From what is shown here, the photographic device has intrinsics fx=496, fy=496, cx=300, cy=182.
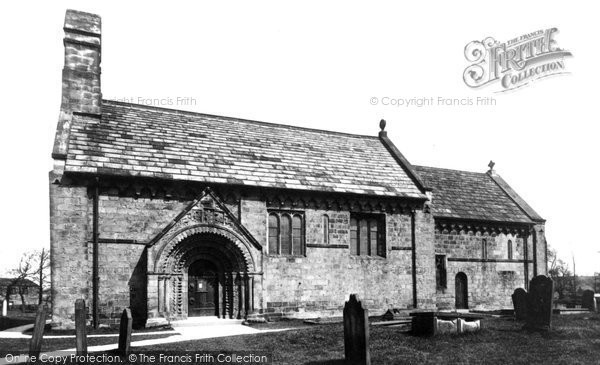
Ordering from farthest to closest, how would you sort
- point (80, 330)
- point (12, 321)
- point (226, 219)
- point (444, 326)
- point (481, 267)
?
point (481, 267), point (12, 321), point (226, 219), point (444, 326), point (80, 330)

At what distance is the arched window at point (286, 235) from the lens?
20.9 metres

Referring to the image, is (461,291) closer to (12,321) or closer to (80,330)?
(80,330)

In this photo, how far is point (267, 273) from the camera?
2008 cm

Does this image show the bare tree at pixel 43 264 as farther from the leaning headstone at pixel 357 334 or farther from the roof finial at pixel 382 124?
the leaning headstone at pixel 357 334

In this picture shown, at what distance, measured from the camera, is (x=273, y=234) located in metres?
20.8

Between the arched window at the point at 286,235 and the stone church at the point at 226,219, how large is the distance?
45 mm

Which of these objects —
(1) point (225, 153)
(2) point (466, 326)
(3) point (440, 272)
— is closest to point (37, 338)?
(2) point (466, 326)

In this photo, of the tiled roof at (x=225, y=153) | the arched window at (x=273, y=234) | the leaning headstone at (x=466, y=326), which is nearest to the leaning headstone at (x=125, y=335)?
the tiled roof at (x=225, y=153)

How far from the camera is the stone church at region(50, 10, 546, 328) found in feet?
57.8

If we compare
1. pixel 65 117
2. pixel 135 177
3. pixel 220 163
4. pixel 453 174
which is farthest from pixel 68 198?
pixel 453 174

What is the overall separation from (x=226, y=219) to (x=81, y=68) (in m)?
9.15

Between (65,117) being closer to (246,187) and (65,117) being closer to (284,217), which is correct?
(246,187)

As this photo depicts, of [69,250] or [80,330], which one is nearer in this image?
[80,330]

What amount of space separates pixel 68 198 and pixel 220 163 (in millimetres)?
5987
